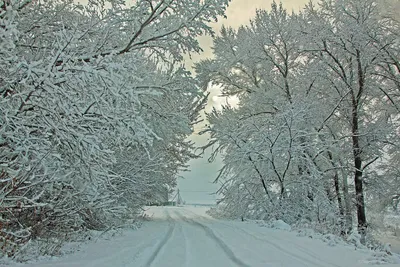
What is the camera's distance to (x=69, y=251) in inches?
244

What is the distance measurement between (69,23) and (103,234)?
481cm

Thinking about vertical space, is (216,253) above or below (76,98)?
below

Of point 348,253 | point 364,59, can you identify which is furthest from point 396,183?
point 348,253

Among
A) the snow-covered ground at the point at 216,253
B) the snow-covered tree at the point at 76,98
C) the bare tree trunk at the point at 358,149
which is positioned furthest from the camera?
the bare tree trunk at the point at 358,149

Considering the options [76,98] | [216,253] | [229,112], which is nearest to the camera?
[76,98]

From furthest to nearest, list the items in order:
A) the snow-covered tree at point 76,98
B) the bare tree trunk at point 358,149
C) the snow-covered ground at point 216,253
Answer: the bare tree trunk at point 358,149, the snow-covered ground at point 216,253, the snow-covered tree at point 76,98

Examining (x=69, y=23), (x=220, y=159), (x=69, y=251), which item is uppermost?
(x=69, y=23)

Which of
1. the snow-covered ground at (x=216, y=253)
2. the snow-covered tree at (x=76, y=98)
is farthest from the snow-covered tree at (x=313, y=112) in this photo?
the snow-covered ground at (x=216, y=253)

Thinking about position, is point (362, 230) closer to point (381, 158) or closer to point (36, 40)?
point (381, 158)

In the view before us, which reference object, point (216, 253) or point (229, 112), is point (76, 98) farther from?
point (229, 112)

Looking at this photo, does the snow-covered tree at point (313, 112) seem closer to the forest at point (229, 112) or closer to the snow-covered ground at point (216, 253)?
the forest at point (229, 112)

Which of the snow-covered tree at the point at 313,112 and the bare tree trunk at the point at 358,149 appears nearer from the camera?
the snow-covered tree at the point at 313,112

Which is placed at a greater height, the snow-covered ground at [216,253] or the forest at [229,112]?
the forest at [229,112]

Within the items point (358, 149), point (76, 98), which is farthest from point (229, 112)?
point (76, 98)
